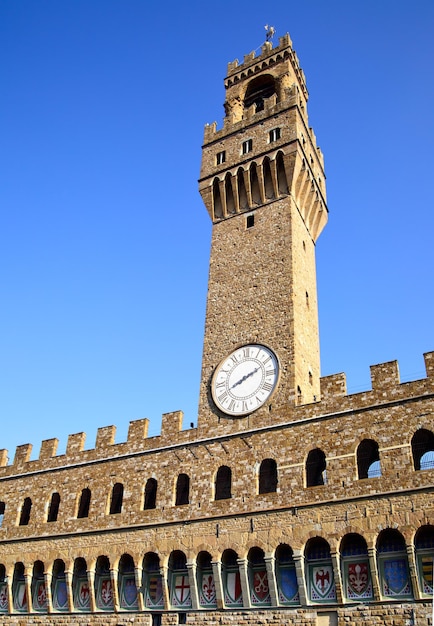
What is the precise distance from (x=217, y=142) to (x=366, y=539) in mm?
21385

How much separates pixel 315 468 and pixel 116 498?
8782 millimetres

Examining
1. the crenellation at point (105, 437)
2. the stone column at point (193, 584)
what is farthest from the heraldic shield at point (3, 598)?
the stone column at point (193, 584)

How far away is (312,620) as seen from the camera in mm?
19000

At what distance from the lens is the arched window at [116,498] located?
25625 mm

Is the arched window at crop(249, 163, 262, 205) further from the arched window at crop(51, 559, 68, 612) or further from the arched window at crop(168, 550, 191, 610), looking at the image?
the arched window at crop(51, 559, 68, 612)

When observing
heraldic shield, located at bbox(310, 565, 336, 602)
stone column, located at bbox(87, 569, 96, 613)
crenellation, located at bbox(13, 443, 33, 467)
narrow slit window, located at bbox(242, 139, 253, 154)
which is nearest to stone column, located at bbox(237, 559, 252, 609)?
heraldic shield, located at bbox(310, 565, 336, 602)

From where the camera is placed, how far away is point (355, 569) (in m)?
19.1

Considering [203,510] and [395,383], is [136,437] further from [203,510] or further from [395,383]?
[395,383]

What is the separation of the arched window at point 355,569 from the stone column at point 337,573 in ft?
0.67

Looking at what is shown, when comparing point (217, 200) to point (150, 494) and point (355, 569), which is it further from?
point (355, 569)

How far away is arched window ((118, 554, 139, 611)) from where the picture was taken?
904 inches

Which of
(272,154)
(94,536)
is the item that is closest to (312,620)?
(94,536)

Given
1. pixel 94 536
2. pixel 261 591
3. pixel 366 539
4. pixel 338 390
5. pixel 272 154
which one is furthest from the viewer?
pixel 272 154

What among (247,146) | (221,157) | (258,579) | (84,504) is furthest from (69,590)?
(247,146)
